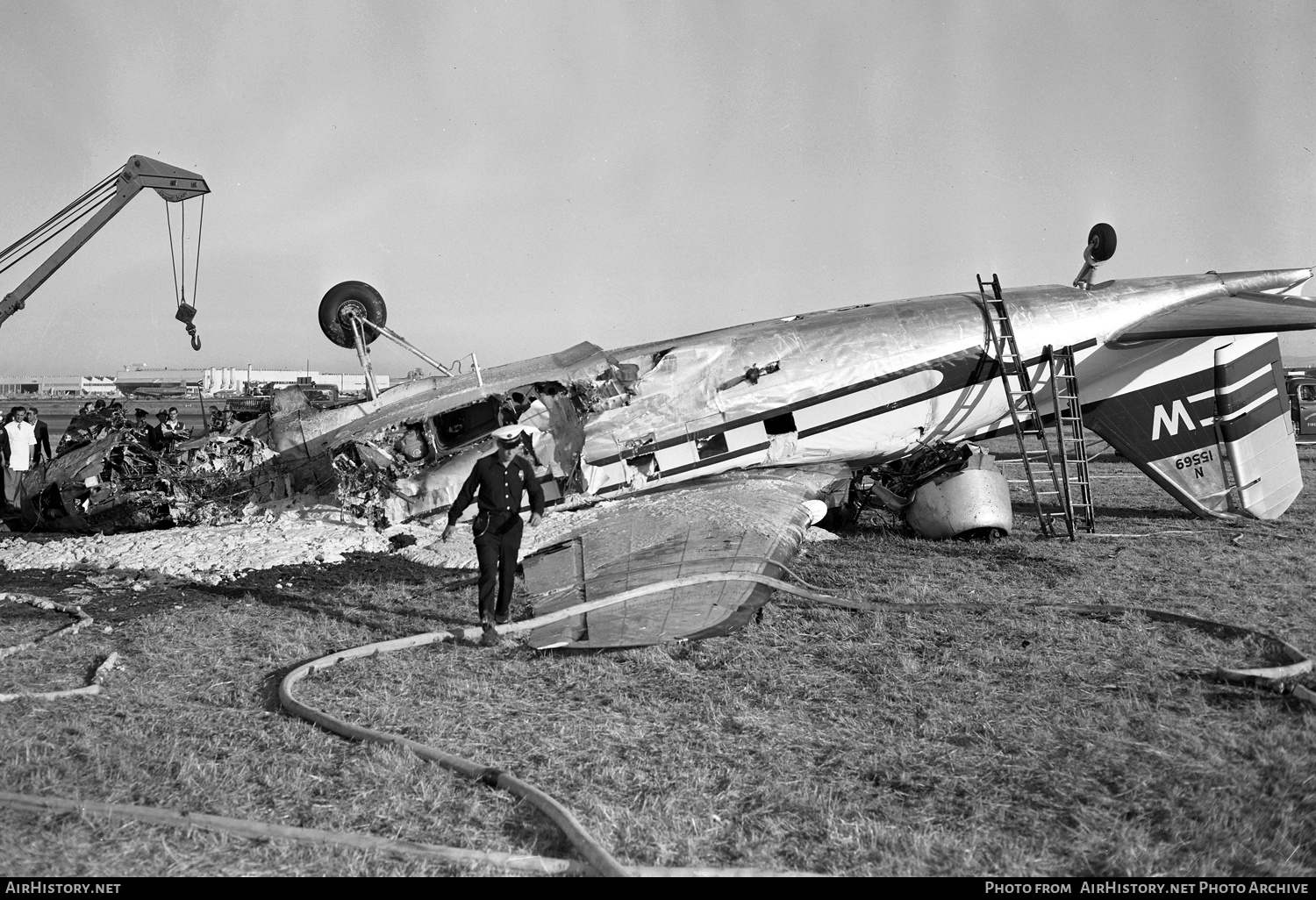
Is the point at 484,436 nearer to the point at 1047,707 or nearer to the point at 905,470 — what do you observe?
the point at 905,470

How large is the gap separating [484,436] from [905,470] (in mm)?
5533

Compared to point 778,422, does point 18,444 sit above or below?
above

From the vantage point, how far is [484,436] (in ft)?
33.8

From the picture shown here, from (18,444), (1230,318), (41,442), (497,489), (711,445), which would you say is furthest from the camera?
(41,442)

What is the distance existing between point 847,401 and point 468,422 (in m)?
4.61

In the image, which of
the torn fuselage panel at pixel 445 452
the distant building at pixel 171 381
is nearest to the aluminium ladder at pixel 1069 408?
the torn fuselage panel at pixel 445 452

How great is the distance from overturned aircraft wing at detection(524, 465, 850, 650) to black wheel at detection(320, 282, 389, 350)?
3.88 metres

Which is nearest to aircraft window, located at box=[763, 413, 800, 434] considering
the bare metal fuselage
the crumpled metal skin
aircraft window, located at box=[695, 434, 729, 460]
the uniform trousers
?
the bare metal fuselage

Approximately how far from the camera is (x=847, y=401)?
11141 millimetres

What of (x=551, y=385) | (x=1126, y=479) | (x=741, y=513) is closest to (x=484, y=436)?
(x=551, y=385)

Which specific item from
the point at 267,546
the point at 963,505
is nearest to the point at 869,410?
the point at 963,505

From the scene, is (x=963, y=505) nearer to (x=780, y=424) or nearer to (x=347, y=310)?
(x=780, y=424)

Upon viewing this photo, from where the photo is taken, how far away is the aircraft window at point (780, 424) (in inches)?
431

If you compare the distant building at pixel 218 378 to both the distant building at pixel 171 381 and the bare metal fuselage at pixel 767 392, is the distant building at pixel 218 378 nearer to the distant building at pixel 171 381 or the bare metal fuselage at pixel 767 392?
the distant building at pixel 171 381
